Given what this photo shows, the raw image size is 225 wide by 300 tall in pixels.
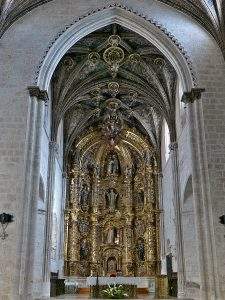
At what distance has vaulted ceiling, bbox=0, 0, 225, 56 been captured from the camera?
41.6 ft

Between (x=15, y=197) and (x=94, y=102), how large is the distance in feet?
40.6

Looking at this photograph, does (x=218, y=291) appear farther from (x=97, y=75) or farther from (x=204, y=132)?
(x=97, y=75)

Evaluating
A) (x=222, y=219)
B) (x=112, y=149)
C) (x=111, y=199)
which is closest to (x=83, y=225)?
(x=111, y=199)

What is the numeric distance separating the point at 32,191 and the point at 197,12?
322 inches

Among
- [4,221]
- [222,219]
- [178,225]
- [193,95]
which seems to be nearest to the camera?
[4,221]

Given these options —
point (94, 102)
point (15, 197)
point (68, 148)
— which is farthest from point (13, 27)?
point (68, 148)

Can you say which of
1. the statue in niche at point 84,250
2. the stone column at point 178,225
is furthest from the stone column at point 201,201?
the statue in niche at point 84,250

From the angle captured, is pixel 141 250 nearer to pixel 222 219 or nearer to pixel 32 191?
pixel 222 219

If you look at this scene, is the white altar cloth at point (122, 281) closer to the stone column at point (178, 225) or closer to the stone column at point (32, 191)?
the stone column at point (178, 225)

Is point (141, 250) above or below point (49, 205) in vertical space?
below

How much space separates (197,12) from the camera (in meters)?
13.3

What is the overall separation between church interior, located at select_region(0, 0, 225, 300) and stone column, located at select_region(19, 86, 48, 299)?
3 cm

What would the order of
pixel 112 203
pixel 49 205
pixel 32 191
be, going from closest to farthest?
pixel 32 191, pixel 49 205, pixel 112 203

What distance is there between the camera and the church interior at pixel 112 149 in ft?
36.8
